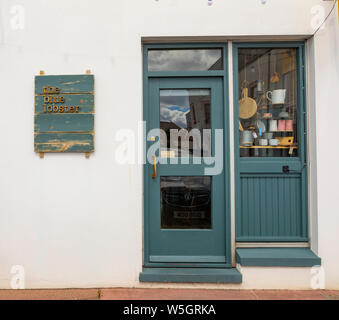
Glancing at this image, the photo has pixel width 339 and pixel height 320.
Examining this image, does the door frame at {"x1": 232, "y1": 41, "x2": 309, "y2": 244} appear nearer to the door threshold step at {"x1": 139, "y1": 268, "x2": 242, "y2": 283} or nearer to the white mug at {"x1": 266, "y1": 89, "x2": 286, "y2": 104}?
the white mug at {"x1": 266, "y1": 89, "x2": 286, "y2": 104}

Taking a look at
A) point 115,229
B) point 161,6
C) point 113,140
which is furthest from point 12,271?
point 161,6

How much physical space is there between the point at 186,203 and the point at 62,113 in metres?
1.79

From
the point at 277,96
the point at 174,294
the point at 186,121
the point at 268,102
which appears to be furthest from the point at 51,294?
the point at 277,96

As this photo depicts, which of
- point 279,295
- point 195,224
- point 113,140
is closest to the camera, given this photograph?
point 279,295

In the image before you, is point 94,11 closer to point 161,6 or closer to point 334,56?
point 161,6

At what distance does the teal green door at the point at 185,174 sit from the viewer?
128 inches

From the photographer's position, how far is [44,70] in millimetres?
3117

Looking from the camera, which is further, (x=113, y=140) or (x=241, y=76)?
(x=241, y=76)

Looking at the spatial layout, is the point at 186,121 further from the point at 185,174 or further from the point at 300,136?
the point at 300,136

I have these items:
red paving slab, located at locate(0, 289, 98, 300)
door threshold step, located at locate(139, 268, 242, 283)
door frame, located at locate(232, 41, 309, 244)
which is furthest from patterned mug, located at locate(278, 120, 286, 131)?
red paving slab, located at locate(0, 289, 98, 300)

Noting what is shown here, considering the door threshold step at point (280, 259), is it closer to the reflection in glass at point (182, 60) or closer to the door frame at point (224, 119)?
the door frame at point (224, 119)

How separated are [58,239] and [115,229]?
657 millimetres

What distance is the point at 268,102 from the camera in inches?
134

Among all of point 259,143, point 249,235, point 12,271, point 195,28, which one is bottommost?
point 12,271
